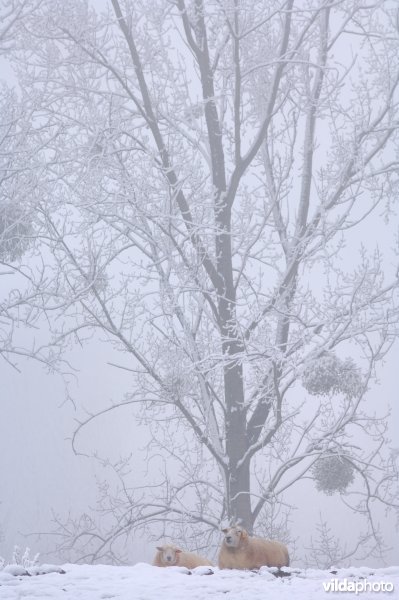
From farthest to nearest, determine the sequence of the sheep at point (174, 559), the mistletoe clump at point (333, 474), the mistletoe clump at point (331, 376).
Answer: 1. the mistletoe clump at point (333, 474)
2. the mistletoe clump at point (331, 376)
3. the sheep at point (174, 559)

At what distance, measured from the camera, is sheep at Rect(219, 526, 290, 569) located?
12.7 ft

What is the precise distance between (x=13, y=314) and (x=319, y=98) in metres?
4.20

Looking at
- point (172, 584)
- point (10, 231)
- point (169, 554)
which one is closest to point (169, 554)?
point (169, 554)

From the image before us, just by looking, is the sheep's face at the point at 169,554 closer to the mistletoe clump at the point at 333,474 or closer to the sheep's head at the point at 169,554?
the sheep's head at the point at 169,554

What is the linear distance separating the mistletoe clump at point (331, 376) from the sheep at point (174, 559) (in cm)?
348

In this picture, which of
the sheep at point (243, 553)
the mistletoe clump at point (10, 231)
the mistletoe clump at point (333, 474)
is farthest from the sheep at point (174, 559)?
the mistletoe clump at point (333, 474)

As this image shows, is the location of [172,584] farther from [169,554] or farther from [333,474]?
[333,474]

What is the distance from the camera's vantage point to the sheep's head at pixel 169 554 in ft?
12.5

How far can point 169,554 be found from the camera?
12.6 feet

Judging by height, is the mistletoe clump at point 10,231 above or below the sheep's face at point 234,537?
above

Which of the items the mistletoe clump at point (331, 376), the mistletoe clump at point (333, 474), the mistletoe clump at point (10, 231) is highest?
the mistletoe clump at point (10, 231)

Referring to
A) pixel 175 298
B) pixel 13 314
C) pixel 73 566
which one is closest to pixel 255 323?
pixel 175 298

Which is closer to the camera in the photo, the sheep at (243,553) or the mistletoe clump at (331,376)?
the sheep at (243,553)

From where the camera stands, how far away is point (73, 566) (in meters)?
2.62
